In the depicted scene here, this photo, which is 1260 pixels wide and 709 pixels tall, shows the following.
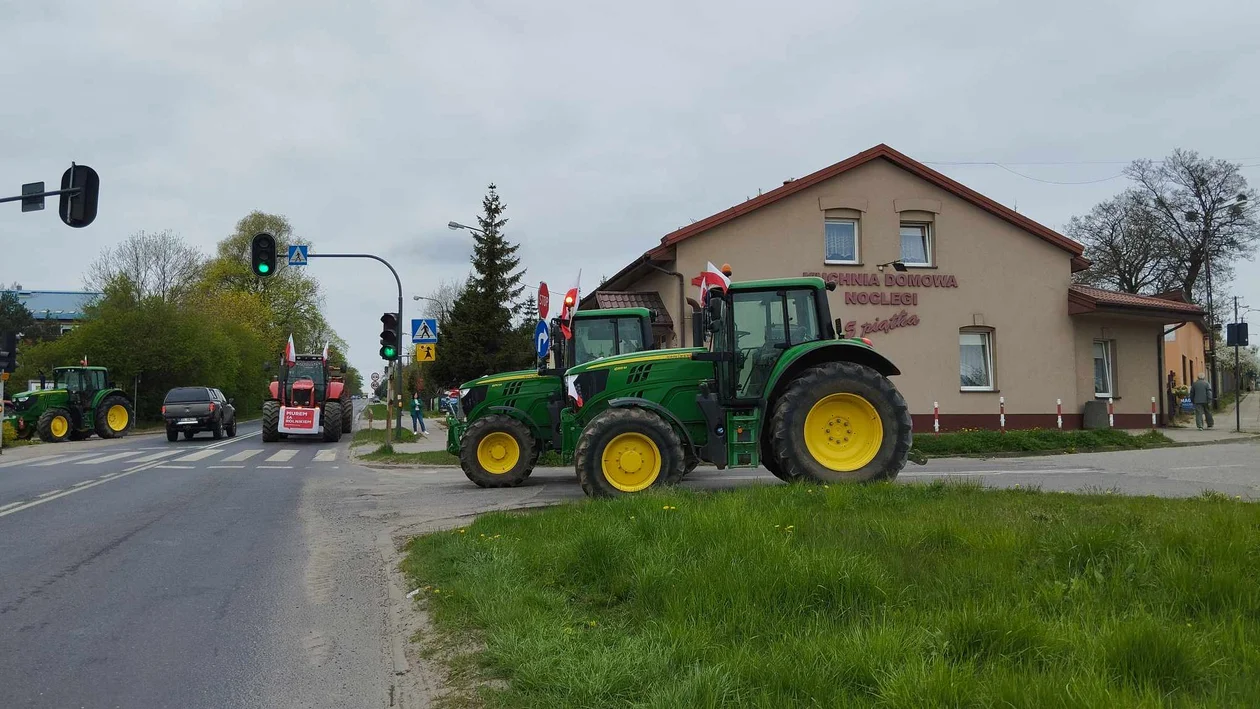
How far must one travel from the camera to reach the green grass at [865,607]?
3229 millimetres

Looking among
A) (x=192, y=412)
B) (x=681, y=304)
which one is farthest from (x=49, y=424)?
(x=681, y=304)

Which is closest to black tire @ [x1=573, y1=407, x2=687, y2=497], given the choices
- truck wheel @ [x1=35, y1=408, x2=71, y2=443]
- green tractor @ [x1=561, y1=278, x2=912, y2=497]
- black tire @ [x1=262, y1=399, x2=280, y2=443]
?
green tractor @ [x1=561, y1=278, x2=912, y2=497]

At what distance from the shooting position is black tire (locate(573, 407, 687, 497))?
9.38 m

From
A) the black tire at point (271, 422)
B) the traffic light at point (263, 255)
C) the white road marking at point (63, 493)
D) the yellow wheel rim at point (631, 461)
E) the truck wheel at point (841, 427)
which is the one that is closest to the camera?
the truck wheel at point (841, 427)

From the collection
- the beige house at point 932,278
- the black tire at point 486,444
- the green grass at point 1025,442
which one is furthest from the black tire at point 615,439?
the beige house at point 932,278

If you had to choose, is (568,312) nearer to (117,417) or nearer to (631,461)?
(631,461)

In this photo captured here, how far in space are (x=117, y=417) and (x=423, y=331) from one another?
692 inches

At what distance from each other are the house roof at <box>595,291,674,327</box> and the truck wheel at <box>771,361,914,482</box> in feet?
41.6

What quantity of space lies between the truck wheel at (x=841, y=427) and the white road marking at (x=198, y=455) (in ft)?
50.0

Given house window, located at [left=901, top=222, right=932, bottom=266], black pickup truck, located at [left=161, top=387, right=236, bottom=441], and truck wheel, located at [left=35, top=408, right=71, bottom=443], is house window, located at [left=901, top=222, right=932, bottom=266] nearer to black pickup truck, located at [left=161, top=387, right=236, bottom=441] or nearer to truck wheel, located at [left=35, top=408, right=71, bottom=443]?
black pickup truck, located at [left=161, top=387, right=236, bottom=441]

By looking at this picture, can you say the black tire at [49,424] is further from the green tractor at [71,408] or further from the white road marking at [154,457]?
the white road marking at [154,457]

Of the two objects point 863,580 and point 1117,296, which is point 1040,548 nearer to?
point 863,580

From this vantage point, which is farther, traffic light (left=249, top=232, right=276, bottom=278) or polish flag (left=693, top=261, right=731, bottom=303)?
traffic light (left=249, top=232, right=276, bottom=278)

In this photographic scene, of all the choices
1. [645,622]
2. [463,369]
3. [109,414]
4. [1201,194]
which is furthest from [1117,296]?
[109,414]
